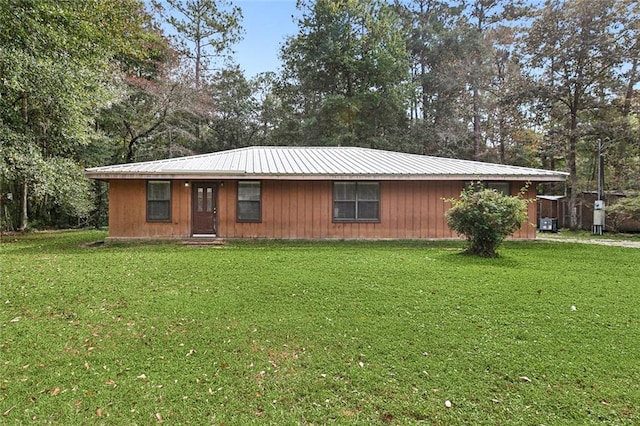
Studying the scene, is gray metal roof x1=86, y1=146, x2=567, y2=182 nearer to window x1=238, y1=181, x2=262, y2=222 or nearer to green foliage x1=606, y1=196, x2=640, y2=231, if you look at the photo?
window x1=238, y1=181, x2=262, y2=222

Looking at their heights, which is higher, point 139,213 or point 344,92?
point 344,92

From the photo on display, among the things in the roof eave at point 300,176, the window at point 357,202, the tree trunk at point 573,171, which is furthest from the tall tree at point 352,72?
the roof eave at point 300,176

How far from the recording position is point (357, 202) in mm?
11078

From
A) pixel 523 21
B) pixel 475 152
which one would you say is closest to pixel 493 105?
pixel 475 152

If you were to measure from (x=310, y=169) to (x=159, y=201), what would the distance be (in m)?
4.55

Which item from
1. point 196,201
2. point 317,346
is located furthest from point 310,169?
point 317,346

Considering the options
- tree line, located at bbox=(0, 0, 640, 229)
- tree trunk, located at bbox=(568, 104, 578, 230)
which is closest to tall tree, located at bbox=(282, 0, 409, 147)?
tree line, located at bbox=(0, 0, 640, 229)

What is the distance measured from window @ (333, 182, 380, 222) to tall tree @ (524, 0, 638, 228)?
1093cm

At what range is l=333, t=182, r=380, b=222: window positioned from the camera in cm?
1106

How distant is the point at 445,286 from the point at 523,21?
2410cm

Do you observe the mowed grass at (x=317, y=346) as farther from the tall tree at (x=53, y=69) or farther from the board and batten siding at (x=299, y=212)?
the tall tree at (x=53, y=69)

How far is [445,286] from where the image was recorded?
17.7 ft

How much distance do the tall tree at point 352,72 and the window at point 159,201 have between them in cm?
1201

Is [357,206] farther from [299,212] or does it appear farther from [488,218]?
[488,218]
